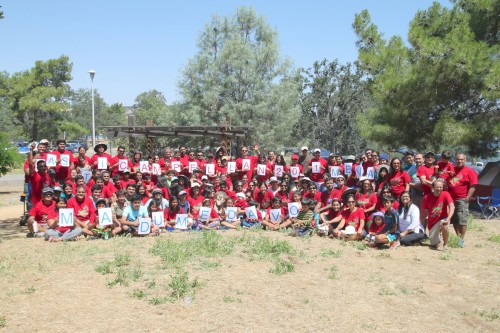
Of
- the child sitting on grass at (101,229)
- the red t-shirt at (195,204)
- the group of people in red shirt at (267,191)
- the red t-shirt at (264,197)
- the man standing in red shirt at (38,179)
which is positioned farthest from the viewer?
the red t-shirt at (264,197)

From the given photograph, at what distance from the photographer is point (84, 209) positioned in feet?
34.1

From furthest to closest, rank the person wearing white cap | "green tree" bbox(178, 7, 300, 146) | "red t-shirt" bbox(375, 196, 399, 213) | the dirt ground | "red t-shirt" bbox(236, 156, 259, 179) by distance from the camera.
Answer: "green tree" bbox(178, 7, 300, 146), "red t-shirt" bbox(236, 156, 259, 179), the person wearing white cap, "red t-shirt" bbox(375, 196, 399, 213), the dirt ground

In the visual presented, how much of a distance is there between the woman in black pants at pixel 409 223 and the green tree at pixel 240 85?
18599mm

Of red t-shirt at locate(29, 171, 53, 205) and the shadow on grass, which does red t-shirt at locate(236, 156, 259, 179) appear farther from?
the shadow on grass

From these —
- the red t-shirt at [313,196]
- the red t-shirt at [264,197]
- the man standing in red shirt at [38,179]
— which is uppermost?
the man standing in red shirt at [38,179]

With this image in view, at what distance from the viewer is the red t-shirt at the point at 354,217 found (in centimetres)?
1019

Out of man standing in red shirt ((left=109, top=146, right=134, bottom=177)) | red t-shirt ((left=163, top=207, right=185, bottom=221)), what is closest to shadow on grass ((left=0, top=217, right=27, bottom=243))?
man standing in red shirt ((left=109, top=146, right=134, bottom=177))

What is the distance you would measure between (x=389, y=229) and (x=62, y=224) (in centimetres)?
638

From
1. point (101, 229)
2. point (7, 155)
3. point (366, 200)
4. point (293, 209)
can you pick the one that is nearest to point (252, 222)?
point (293, 209)

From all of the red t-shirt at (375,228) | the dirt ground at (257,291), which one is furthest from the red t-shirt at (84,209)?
the red t-shirt at (375,228)

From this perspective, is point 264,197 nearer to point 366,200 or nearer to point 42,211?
point 366,200

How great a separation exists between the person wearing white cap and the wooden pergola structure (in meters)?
4.56

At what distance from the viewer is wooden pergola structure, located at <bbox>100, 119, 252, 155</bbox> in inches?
675

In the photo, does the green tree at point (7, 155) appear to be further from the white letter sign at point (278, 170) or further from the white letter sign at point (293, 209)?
the white letter sign at point (293, 209)
